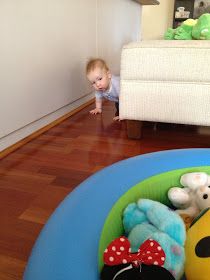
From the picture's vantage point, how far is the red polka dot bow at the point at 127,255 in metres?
0.37

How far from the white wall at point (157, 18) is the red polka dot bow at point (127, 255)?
13.1 feet

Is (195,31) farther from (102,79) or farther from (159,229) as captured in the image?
(159,229)

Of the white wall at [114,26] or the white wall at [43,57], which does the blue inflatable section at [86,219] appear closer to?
the white wall at [43,57]

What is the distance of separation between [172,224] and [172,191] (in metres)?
0.13

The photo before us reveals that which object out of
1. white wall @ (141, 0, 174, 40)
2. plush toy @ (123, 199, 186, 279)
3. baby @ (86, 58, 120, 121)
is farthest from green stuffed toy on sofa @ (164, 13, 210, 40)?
white wall @ (141, 0, 174, 40)

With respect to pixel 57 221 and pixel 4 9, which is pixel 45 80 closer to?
pixel 4 9

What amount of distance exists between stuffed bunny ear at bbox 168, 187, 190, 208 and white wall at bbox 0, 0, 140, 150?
67cm

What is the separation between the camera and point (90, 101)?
71.0 inches

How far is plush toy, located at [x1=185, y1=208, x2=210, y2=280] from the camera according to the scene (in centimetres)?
40

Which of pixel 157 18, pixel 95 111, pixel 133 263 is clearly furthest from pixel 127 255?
pixel 157 18

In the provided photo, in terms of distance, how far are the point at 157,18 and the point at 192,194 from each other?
12.7ft

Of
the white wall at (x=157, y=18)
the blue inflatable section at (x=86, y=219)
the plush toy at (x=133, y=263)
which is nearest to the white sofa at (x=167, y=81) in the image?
the blue inflatable section at (x=86, y=219)

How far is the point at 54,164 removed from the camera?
96 centimetres

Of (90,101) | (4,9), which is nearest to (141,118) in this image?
(4,9)
